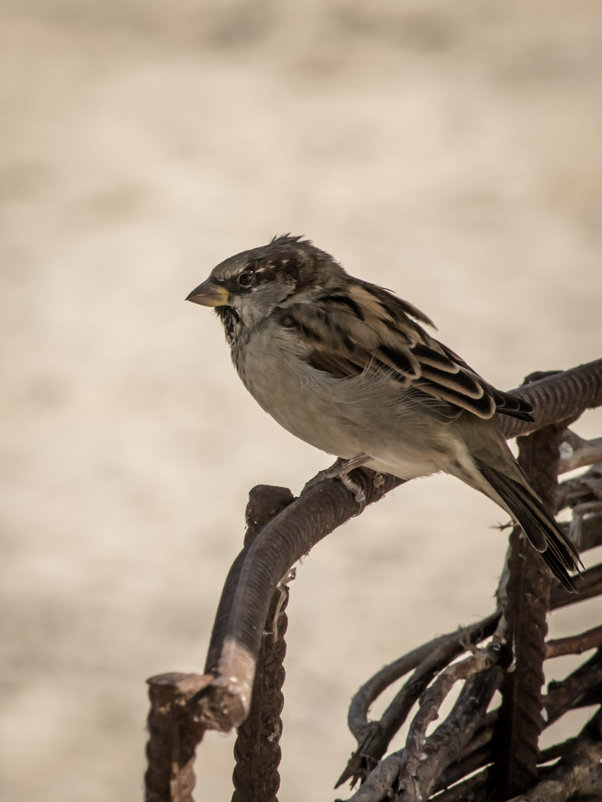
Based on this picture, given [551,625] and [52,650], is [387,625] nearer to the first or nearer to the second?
[551,625]

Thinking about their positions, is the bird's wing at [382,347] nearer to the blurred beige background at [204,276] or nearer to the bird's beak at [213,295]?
the bird's beak at [213,295]

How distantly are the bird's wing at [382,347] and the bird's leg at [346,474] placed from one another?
0.64ft

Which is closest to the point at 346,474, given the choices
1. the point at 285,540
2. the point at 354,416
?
the point at 354,416

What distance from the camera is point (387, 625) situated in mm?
4434

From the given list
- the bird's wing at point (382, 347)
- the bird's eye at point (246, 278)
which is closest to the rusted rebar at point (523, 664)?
the bird's wing at point (382, 347)

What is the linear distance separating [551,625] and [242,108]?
4274 millimetres

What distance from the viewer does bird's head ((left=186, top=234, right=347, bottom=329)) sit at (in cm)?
321

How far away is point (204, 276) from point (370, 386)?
3.49 meters

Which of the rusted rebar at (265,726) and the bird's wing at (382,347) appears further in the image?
the bird's wing at (382,347)

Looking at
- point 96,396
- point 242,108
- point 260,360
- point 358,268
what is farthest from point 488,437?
point 242,108

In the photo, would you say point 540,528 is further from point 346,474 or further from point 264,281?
point 264,281

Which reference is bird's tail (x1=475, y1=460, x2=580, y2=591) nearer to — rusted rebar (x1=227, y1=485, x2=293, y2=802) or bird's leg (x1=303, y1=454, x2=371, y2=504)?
bird's leg (x1=303, y1=454, x2=371, y2=504)

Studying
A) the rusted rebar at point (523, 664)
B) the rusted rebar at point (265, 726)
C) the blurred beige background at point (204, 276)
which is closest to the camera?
the rusted rebar at point (265, 726)

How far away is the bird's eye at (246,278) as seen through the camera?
326 cm
